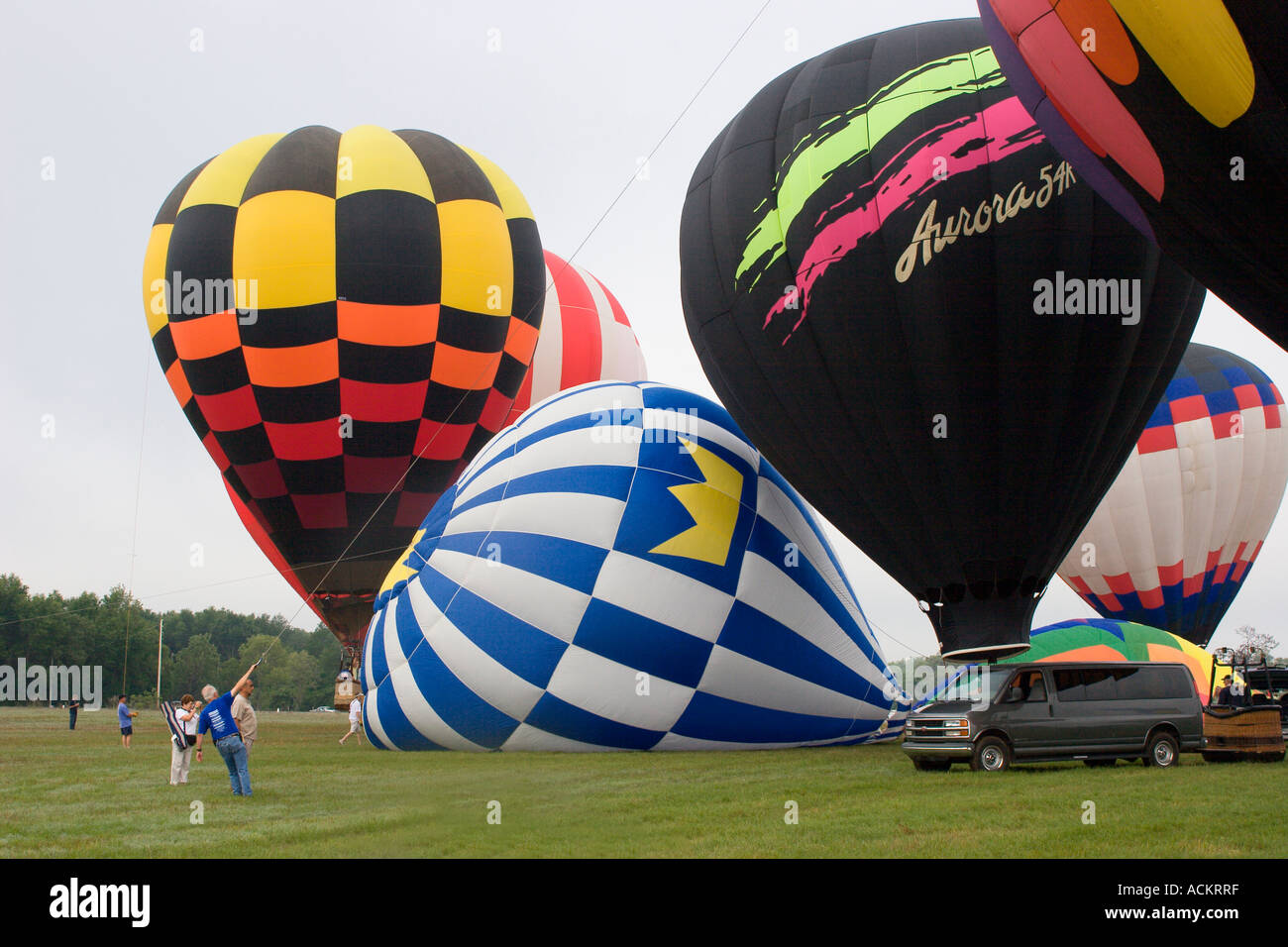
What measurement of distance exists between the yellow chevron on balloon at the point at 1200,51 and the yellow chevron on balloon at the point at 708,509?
7027mm

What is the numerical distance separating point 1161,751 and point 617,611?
19.2 feet

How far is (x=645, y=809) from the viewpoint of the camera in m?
7.73

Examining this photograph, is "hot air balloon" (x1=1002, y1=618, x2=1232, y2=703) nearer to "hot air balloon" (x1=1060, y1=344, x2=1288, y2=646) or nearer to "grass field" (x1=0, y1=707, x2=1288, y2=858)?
"grass field" (x1=0, y1=707, x2=1288, y2=858)

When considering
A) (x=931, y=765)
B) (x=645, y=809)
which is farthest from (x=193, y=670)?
(x=645, y=809)

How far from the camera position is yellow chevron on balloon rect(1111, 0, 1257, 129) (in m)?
6.90

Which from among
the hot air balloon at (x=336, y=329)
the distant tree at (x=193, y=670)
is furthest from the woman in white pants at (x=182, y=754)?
the distant tree at (x=193, y=670)

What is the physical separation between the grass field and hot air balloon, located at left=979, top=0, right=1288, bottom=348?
12.2ft

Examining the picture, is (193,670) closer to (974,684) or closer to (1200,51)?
(974,684)

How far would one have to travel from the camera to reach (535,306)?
834 inches

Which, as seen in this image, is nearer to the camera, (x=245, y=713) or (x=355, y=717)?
(x=245, y=713)

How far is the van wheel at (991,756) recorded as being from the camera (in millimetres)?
10633

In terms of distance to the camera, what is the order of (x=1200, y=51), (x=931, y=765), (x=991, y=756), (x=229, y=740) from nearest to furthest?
(x=1200, y=51) → (x=229, y=740) → (x=991, y=756) → (x=931, y=765)

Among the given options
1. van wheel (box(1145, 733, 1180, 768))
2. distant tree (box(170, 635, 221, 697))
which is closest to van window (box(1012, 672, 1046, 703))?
van wheel (box(1145, 733, 1180, 768))
